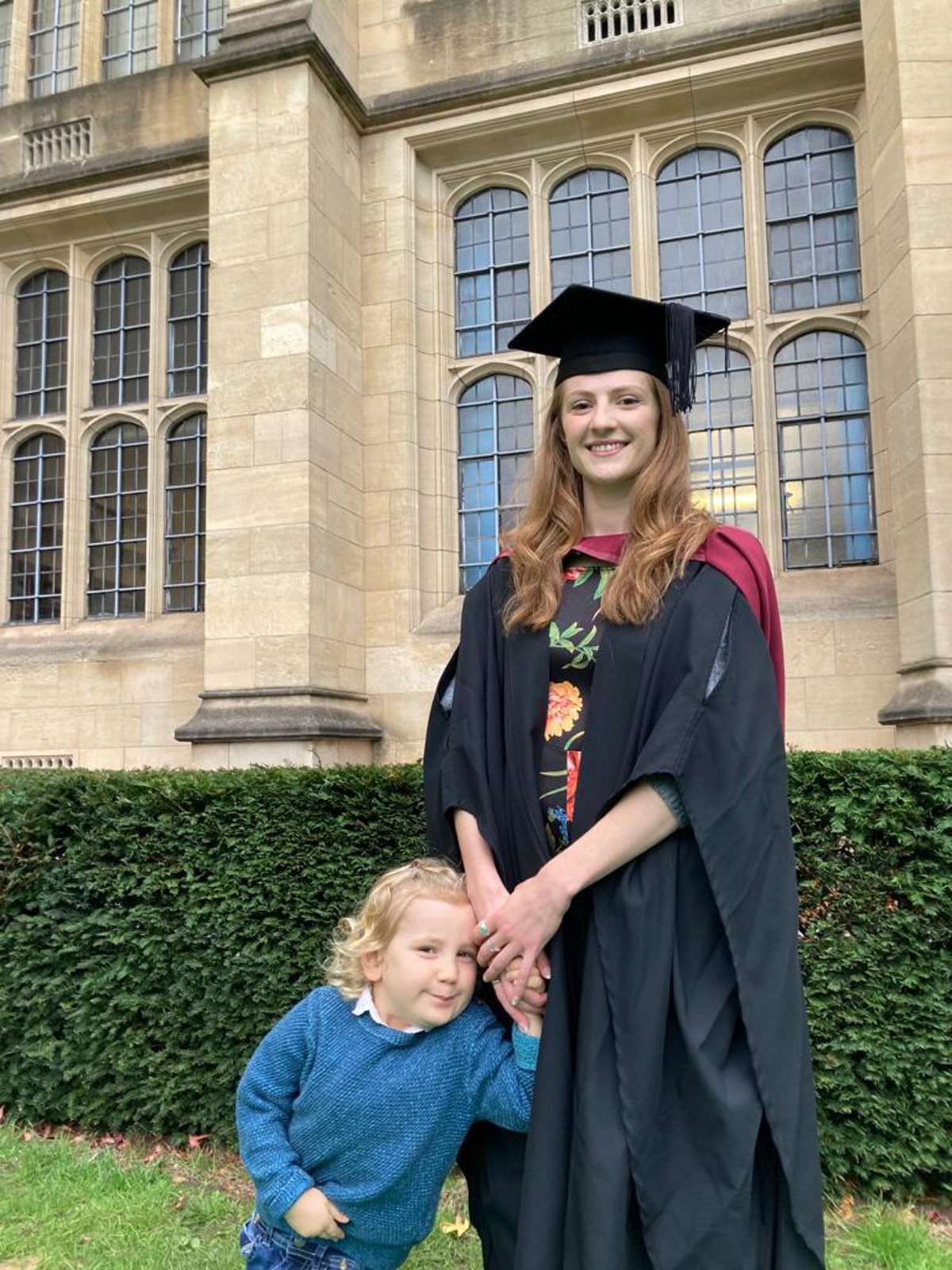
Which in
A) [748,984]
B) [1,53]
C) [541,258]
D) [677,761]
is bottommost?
[748,984]

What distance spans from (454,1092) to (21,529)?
9.78 meters

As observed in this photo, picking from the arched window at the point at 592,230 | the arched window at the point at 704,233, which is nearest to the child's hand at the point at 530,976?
the arched window at the point at 704,233

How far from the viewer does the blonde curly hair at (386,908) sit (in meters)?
1.80

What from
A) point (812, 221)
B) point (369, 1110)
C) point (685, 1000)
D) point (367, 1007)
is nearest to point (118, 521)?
point (812, 221)

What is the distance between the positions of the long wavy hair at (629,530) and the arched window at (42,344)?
31.2 ft

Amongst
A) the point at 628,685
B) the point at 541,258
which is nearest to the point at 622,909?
the point at 628,685

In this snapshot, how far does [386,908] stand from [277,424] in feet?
20.4

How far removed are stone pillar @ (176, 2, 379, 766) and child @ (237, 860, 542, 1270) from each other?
5173 mm

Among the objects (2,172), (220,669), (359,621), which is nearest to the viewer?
(220,669)

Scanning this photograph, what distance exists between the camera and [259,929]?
4.11 meters

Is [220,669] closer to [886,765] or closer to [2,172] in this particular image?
[886,765]

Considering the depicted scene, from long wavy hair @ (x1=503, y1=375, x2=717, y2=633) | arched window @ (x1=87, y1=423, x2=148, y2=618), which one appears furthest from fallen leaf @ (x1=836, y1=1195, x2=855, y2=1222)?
arched window @ (x1=87, y1=423, x2=148, y2=618)

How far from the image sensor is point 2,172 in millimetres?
9844

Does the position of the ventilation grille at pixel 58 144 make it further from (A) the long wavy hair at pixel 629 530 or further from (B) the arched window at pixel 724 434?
(A) the long wavy hair at pixel 629 530
